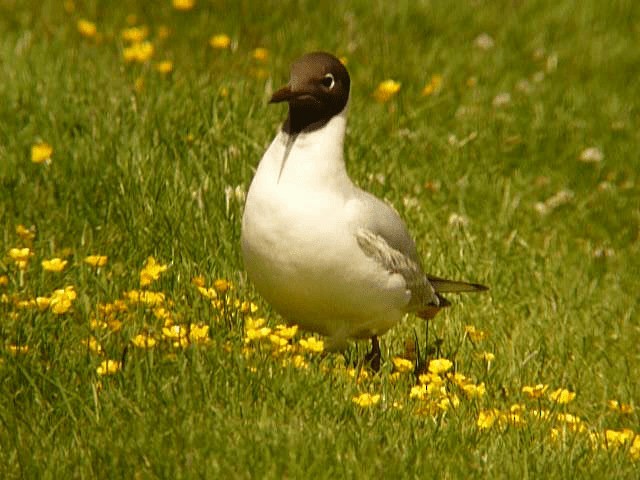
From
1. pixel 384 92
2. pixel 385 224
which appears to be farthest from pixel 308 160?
pixel 384 92

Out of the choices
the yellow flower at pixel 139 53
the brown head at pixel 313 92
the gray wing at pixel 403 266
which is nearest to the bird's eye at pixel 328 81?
the brown head at pixel 313 92

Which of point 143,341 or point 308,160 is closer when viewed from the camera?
point 143,341

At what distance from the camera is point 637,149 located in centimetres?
893

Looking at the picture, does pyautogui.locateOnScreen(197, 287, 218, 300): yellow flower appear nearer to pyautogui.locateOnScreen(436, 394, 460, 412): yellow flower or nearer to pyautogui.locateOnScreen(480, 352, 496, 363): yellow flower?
pyautogui.locateOnScreen(436, 394, 460, 412): yellow flower

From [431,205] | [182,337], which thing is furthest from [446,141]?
[182,337]

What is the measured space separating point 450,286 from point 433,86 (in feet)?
8.55

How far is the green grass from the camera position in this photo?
455 cm

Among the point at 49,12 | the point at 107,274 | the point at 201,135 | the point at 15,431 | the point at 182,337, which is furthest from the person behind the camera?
the point at 49,12

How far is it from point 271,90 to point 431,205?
4.17ft

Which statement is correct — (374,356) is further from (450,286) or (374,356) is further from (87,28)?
(87,28)

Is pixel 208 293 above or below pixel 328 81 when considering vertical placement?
below

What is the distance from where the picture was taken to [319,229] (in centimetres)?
504

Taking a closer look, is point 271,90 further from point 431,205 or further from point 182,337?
point 182,337

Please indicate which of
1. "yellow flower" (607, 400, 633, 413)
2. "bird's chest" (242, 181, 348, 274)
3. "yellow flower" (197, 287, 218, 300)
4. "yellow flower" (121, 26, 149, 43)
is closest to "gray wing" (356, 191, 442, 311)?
"bird's chest" (242, 181, 348, 274)
